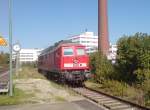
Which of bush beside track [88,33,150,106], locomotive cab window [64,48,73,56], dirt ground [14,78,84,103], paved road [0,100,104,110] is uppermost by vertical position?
locomotive cab window [64,48,73,56]

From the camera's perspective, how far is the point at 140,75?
71.6 feet

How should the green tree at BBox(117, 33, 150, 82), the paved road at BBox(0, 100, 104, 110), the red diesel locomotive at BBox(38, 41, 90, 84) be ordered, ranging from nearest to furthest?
1. the paved road at BBox(0, 100, 104, 110)
2. the green tree at BBox(117, 33, 150, 82)
3. the red diesel locomotive at BBox(38, 41, 90, 84)

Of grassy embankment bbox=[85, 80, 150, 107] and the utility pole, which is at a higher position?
the utility pole

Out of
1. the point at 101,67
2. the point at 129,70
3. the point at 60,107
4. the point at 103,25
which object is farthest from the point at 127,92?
the point at 103,25

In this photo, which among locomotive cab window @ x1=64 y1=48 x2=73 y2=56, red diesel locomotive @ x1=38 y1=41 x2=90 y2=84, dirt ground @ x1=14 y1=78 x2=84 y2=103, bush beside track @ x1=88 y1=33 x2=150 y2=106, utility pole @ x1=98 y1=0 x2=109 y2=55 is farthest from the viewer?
utility pole @ x1=98 y1=0 x2=109 y2=55

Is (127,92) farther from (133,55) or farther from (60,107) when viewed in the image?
(60,107)

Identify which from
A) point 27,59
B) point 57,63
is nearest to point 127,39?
point 57,63

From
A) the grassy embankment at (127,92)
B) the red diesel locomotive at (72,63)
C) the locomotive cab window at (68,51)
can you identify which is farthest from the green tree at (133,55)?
the locomotive cab window at (68,51)

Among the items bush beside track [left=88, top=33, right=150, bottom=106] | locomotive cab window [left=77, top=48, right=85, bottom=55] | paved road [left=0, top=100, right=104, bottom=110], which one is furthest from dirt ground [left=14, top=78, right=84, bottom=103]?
locomotive cab window [left=77, top=48, right=85, bottom=55]

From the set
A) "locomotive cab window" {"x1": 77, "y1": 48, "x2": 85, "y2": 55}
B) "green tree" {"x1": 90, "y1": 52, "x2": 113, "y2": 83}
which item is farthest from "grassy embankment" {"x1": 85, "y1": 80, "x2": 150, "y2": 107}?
"locomotive cab window" {"x1": 77, "y1": 48, "x2": 85, "y2": 55}

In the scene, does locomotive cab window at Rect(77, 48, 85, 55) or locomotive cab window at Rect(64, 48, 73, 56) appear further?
locomotive cab window at Rect(77, 48, 85, 55)

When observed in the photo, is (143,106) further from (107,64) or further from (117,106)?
(107,64)

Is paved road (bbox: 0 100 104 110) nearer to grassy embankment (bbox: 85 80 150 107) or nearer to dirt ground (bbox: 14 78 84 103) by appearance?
dirt ground (bbox: 14 78 84 103)

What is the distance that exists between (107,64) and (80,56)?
336 cm
